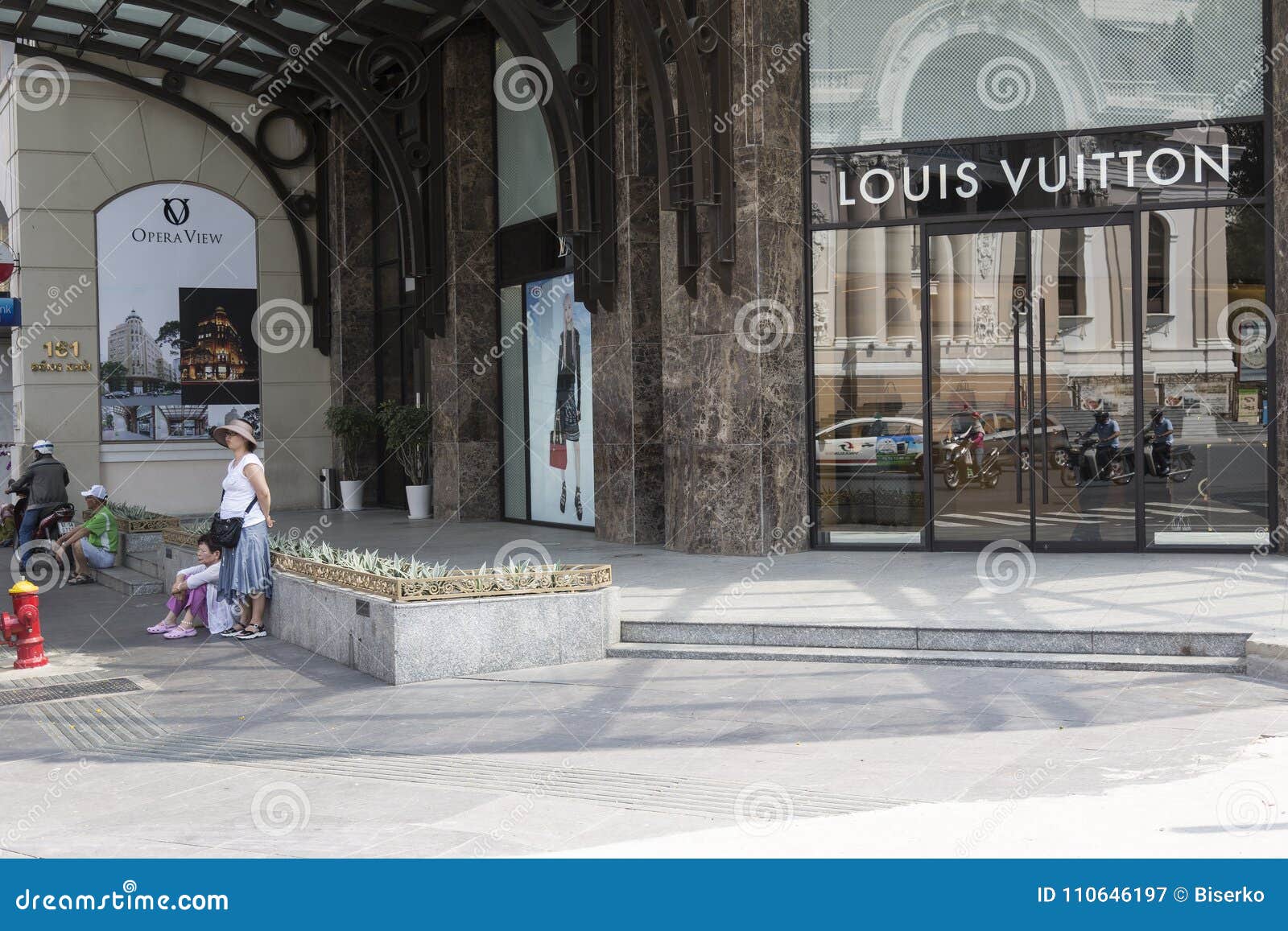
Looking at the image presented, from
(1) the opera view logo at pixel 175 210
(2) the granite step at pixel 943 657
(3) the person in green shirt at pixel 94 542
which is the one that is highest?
(1) the opera view logo at pixel 175 210

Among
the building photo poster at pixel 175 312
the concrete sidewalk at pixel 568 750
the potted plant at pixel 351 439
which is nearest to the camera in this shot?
the concrete sidewalk at pixel 568 750

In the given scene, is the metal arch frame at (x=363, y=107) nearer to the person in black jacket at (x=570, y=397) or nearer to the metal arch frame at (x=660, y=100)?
the person in black jacket at (x=570, y=397)

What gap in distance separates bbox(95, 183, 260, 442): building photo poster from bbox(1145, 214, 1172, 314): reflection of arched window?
1467cm

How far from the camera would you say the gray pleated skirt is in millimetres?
10188

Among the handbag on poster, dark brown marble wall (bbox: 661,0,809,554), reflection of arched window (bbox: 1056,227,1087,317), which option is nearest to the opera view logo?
the handbag on poster

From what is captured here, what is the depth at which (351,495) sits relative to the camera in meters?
21.6

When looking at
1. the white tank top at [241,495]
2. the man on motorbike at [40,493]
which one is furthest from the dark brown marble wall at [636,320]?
the man on motorbike at [40,493]

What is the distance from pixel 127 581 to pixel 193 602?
144 inches

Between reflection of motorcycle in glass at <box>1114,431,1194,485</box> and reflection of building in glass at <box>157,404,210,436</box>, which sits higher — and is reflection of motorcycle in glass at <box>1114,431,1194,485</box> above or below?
below

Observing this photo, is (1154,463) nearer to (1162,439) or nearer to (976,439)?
(1162,439)

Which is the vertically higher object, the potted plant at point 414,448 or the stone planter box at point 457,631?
the potted plant at point 414,448

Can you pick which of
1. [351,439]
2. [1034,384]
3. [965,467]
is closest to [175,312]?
[351,439]

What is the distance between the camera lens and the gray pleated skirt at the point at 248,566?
10.2 metres

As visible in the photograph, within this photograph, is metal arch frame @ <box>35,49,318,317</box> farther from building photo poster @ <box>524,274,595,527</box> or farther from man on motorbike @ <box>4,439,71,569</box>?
man on motorbike @ <box>4,439,71,569</box>
